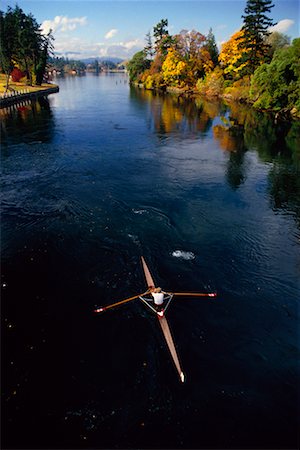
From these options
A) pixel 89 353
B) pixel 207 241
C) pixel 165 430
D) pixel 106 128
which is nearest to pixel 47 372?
pixel 89 353

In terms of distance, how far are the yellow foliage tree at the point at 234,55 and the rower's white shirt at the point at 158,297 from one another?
3505 inches

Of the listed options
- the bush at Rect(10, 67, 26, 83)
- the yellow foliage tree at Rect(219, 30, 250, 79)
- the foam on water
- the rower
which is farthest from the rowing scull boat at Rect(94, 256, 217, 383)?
the bush at Rect(10, 67, 26, 83)

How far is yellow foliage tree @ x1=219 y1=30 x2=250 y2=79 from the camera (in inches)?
3381

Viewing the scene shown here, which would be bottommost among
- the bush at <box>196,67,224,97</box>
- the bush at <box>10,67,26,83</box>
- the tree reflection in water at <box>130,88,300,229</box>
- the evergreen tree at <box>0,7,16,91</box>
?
the tree reflection in water at <box>130,88,300,229</box>

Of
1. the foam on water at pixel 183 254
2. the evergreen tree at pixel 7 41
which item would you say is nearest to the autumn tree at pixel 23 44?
the evergreen tree at pixel 7 41

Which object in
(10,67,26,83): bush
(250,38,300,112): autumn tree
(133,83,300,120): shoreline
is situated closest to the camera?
(250,38,300,112): autumn tree

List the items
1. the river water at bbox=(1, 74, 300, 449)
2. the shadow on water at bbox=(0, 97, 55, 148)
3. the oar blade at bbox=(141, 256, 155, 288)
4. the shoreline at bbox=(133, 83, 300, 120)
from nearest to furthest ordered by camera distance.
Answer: the river water at bbox=(1, 74, 300, 449)
the oar blade at bbox=(141, 256, 155, 288)
the shadow on water at bbox=(0, 97, 55, 148)
the shoreline at bbox=(133, 83, 300, 120)

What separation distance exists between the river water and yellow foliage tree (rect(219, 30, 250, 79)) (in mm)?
64202

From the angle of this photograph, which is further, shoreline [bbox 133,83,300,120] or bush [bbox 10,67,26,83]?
bush [bbox 10,67,26,83]

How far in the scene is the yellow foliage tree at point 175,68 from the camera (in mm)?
107438

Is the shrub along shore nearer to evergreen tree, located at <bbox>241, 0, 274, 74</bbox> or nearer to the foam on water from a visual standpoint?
evergreen tree, located at <bbox>241, 0, 274, 74</bbox>

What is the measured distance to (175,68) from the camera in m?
109

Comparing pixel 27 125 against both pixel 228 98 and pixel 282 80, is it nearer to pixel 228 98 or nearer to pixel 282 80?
pixel 282 80

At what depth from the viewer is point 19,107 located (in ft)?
248
